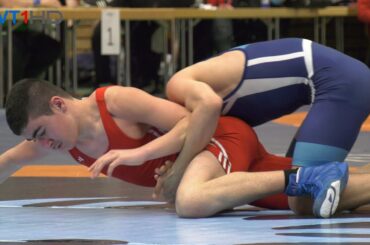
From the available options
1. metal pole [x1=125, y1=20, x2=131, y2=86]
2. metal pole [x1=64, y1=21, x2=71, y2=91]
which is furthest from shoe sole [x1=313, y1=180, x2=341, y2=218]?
metal pole [x1=64, y1=21, x2=71, y2=91]

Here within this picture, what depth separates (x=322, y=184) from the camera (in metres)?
4.13

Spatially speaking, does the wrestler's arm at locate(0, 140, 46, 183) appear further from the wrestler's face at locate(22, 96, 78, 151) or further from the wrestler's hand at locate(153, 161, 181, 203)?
the wrestler's hand at locate(153, 161, 181, 203)

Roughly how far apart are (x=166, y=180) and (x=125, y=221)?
217 millimetres

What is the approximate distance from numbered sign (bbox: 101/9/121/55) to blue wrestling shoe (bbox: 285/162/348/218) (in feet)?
19.7

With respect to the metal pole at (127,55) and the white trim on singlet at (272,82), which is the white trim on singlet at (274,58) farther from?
the metal pole at (127,55)

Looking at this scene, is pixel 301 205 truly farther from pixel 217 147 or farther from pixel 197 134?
pixel 197 134

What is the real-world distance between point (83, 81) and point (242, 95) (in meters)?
8.27

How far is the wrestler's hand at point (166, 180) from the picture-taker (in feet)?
14.1

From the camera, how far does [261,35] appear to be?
1175cm

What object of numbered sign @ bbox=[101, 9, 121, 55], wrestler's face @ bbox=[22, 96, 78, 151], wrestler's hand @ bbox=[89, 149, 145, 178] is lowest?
numbered sign @ bbox=[101, 9, 121, 55]

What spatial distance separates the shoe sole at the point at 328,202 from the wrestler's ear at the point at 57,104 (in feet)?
3.19

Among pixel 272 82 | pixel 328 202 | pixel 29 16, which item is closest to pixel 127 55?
pixel 29 16

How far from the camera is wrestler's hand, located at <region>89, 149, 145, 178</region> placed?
4.01m

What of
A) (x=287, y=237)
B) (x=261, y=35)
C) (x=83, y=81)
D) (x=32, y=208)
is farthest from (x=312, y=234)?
(x=83, y=81)
